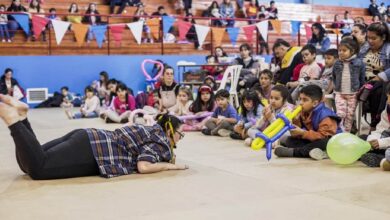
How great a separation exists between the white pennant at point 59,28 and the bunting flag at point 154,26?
7.16ft

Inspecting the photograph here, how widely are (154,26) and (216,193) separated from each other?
1128cm

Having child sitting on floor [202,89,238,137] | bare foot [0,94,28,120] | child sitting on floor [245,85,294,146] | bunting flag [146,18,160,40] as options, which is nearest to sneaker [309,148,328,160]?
child sitting on floor [245,85,294,146]

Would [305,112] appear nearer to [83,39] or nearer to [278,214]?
[278,214]

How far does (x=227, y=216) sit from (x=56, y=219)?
908 millimetres

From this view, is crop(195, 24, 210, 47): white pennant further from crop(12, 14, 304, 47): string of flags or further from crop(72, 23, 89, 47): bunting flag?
crop(72, 23, 89, 47): bunting flag

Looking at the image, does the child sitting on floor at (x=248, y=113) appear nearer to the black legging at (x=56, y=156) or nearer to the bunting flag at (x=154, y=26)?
the black legging at (x=56, y=156)

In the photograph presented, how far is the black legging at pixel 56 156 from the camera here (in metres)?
3.80

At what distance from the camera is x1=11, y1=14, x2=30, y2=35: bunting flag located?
1288 cm

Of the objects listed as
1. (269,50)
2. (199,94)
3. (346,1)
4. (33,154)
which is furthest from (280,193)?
(346,1)

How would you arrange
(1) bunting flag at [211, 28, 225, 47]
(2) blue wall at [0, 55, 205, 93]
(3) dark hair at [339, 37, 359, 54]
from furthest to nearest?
1. (1) bunting flag at [211, 28, 225, 47]
2. (2) blue wall at [0, 55, 205, 93]
3. (3) dark hair at [339, 37, 359, 54]

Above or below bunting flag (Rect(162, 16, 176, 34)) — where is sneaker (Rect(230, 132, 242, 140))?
below

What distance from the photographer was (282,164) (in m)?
4.68

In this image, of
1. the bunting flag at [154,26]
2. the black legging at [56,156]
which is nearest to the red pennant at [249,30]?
the bunting flag at [154,26]

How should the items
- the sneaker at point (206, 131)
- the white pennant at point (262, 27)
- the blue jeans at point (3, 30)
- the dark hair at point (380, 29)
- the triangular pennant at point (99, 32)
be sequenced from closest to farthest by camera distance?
the dark hair at point (380, 29) → the sneaker at point (206, 131) → the blue jeans at point (3, 30) → the triangular pennant at point (99, 32) → the white pennant at point (262, 27)
